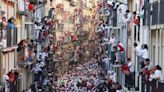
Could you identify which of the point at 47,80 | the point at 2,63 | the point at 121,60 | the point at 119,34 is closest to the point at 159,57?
the point at 2,63

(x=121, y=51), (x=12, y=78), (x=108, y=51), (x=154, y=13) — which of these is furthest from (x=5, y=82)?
(x=108, y=51)

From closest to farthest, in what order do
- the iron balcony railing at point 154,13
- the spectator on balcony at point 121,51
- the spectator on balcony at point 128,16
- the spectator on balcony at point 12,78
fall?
the iron balcony railing at point 154,13
the spectator on balcony at point 12,78
the spectator on balcony at point 128,16
the spectator on balcony at point 121,51

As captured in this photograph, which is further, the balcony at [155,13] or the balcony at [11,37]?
the balcony at [11,37]

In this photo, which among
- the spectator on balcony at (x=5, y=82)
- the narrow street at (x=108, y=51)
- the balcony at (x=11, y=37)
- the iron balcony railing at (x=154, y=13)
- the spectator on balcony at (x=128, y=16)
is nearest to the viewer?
the iron balcony railing at (x=154, y=13)

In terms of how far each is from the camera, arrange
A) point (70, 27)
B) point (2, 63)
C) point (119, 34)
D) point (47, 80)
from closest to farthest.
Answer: point (2, 63)
point (119, 34)
point (47, 80)
point (70, 27)

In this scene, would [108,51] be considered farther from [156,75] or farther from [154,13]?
[156,75]

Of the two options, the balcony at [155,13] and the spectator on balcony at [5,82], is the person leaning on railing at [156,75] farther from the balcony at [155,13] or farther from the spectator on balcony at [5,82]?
the spectator on balcony at [5,82]

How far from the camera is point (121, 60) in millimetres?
40656

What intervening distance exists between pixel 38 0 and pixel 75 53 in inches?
1380

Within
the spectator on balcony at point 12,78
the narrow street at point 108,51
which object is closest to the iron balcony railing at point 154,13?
the narrow street at point 108,51

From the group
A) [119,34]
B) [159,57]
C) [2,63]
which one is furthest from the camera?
[119,34]

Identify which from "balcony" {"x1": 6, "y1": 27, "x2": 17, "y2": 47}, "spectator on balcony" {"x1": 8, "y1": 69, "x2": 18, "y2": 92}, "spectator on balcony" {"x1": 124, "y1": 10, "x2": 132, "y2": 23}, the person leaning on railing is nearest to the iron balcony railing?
the person leaning on railing

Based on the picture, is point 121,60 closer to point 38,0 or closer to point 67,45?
point 38,0

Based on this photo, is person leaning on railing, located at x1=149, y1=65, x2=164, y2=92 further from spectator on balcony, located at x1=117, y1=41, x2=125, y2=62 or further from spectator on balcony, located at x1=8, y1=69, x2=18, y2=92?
spectator on balcony, located at x1=117, y1=41, x2=125, y2=62
